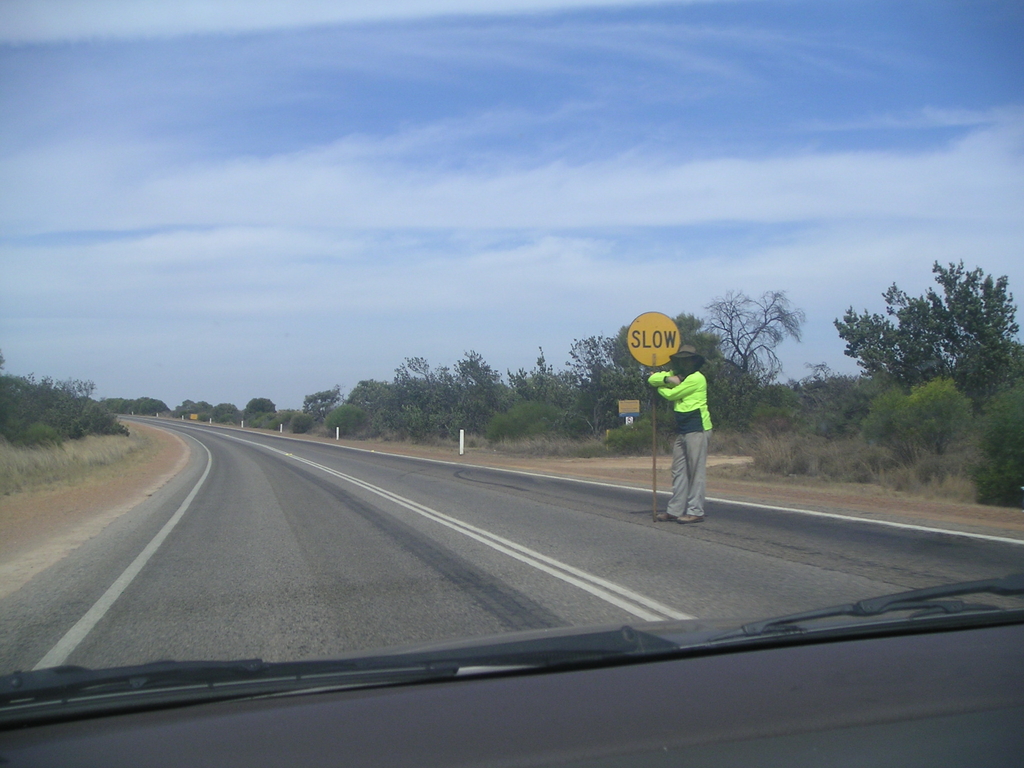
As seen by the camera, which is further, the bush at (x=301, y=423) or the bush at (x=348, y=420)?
the bush at (x=301, y=423)

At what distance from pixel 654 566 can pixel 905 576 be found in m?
2.23

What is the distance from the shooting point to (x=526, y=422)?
38375 mm

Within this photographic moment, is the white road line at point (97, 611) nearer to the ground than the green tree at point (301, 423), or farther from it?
nearer to the ground

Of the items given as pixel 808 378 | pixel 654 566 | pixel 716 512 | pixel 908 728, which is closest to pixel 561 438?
pixel 808 378

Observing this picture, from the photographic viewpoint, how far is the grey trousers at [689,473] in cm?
1008

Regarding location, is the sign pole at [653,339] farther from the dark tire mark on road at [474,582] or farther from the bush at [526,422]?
the bush at [526,422]

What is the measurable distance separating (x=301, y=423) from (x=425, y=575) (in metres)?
74.1

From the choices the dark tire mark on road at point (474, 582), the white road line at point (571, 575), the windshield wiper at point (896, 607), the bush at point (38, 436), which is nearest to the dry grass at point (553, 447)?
the white road line at point (571, 575)

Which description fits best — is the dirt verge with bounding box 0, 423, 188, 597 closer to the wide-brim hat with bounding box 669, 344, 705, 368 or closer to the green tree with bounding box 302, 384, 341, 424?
the wide-brim hat with bounding box 669, 344, 705, 368

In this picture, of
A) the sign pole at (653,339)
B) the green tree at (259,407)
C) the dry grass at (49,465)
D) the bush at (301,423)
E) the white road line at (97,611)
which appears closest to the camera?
the white road line at (97,611)

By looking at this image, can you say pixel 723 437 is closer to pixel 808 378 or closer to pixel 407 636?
pixel 808 378

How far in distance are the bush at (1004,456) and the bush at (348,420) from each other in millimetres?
53645

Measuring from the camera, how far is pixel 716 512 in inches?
461

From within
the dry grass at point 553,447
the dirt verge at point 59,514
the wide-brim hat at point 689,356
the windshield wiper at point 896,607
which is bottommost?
the dirt verge at point 59,514
